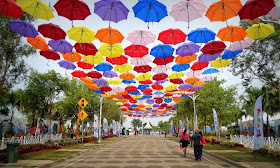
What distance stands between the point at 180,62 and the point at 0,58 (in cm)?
1241

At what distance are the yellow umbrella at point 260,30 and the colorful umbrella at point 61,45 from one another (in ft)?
35.1

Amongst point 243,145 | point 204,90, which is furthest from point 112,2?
point 204,90

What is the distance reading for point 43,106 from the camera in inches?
1260

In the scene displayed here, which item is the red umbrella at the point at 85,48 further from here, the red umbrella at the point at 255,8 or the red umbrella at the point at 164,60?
the red umbrella at the point at 255,8

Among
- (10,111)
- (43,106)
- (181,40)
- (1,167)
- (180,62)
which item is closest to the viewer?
(1,167)

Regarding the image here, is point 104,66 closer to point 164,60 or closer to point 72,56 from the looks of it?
point 72,56

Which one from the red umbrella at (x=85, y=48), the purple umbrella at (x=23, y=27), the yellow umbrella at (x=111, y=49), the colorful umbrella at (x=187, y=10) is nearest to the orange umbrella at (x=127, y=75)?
the yellow umbrella at (x=111, y=49)

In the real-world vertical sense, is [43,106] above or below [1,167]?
above

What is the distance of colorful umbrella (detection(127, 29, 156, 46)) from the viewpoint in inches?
568

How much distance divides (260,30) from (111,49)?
29.8 feet

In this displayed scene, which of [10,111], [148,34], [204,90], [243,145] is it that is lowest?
[243,145]

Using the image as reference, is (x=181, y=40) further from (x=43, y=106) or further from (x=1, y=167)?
(x=43, y=106)

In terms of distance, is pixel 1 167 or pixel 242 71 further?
pixel 242 71

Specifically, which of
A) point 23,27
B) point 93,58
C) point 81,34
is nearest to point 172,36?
point 81,34
